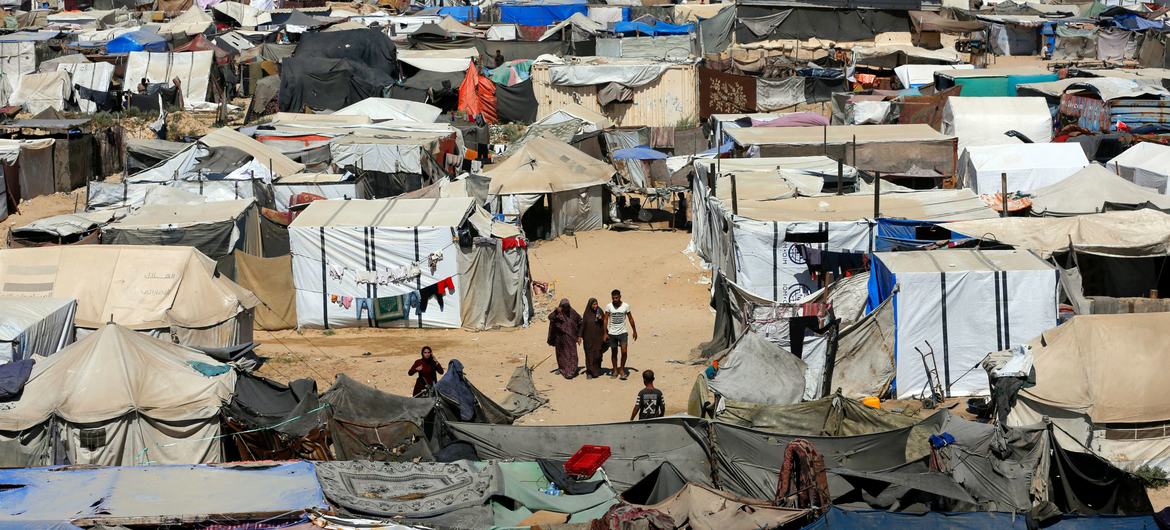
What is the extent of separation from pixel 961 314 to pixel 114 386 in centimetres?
956

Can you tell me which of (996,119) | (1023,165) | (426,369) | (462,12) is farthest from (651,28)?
(426,369)

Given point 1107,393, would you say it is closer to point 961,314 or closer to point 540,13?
point 961,314

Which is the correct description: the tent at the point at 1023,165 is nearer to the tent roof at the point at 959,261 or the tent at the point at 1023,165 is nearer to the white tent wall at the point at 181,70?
the tent roof at the point at 959,261

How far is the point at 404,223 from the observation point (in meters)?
19.9

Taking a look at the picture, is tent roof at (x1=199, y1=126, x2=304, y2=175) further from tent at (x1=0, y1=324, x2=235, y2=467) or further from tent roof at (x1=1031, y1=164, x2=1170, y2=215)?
tent roof at (x1=1031, y1=164, x2=1170, y2=215)

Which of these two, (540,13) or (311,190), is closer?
(311,190)

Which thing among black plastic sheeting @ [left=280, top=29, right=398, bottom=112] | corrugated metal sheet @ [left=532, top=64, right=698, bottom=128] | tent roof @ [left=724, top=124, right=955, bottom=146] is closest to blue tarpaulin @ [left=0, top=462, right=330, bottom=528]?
tent roof @ [left=724, top=124, right=955, bottom=146]

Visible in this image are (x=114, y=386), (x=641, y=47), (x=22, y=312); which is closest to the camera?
(x=114, y=386)

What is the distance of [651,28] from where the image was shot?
47.8 metres

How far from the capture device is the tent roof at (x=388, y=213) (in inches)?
784

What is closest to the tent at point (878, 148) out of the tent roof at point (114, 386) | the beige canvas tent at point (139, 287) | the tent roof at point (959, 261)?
the tent roof at point (959, 261)

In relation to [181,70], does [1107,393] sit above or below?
above

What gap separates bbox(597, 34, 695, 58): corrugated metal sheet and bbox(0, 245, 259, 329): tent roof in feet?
86.9

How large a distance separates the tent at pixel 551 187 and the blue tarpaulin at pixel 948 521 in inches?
593
